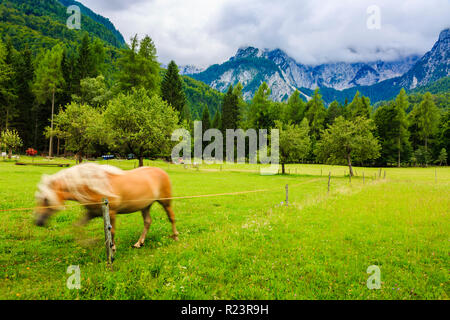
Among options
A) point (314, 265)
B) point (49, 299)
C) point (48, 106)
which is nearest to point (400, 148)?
point (314, 265)

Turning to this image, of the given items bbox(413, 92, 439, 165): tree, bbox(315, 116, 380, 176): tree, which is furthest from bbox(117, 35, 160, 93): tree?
bbox(413, 92, 439, 165): tree

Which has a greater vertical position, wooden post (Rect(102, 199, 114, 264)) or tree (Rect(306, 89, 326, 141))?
tree (Rect(306, 89, 326, 141))

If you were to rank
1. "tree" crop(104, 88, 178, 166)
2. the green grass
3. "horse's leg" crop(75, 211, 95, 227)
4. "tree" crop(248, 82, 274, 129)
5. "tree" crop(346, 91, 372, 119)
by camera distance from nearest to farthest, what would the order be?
the green grass → "horse's leg" crop(75, 211, 95, 227) → "tree" crop(104, 88, 178, 166) → "tree" crop(248, 82, 274, 129) → "tree" crop(346, 91, 372, 119)

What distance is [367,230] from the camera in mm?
7801

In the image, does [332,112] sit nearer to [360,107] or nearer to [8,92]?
[360,107]

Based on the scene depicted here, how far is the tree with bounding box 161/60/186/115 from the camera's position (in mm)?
51531

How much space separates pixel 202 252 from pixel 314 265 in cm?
283

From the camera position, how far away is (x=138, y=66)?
134 ft

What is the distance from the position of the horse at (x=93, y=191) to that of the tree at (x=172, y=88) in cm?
4782

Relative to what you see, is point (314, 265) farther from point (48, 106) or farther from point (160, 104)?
point (48, 106)

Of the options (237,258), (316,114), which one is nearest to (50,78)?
(237,258)

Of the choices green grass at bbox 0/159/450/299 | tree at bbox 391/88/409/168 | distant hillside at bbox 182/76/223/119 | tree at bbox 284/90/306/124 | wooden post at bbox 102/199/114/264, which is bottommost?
green grass at bbox 0/159/450/299

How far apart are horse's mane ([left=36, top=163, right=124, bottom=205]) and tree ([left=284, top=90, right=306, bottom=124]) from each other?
227 ft

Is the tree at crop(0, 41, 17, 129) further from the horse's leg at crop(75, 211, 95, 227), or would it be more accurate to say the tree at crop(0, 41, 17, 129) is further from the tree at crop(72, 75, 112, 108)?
the horse's leg at crop(75, 211, 95, 227)
